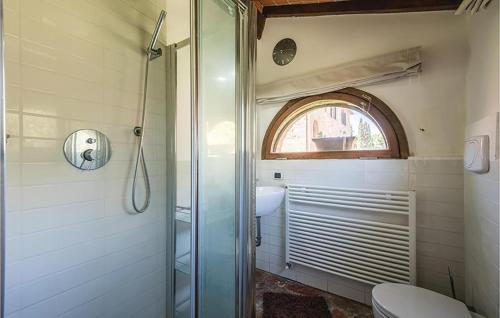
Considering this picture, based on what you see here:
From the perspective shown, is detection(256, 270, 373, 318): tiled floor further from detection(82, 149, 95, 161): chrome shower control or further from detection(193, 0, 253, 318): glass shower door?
detection(82, 149, 95, 161): chrome shower control

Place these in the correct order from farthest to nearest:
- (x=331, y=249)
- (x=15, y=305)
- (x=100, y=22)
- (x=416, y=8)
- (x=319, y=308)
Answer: (x=331, y=249), (x=319, y=308), (x=416, y=8), (x=100, y=22), (x=15, y=305)

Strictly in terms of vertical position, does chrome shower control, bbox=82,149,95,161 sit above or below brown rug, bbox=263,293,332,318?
above

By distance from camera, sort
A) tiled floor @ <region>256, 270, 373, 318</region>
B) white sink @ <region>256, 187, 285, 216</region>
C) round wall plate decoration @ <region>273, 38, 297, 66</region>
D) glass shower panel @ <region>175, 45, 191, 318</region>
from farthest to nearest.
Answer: round wall plate decoration @ <region>273, 38, 297, 66</region>
white sink @ <region>256, 187, 285, 216</region>
tiled floor @ <region>256, 270, 373, 318</region>
glass shower panel @ <region>175, 45, 191, 318</region>

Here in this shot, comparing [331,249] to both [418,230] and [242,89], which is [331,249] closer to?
[418,230]

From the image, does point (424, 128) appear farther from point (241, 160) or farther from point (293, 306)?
point (293, 306)

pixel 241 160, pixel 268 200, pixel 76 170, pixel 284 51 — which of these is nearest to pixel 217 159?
pixel 241 160

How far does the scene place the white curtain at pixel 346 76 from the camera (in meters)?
1.60

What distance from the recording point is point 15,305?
37.9 inches

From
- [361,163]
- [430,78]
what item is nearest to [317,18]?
[430,78]

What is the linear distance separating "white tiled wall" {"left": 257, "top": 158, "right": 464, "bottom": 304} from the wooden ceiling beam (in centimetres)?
97

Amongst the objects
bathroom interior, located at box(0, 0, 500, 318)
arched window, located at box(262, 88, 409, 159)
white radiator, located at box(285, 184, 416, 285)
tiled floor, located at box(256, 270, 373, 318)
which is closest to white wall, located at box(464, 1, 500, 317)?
bathroom interior, located at box(0, 0, 500, 318)

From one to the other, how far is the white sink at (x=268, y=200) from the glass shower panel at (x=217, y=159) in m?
0.65

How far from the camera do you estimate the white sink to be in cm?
187

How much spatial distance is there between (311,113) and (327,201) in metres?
0.83
